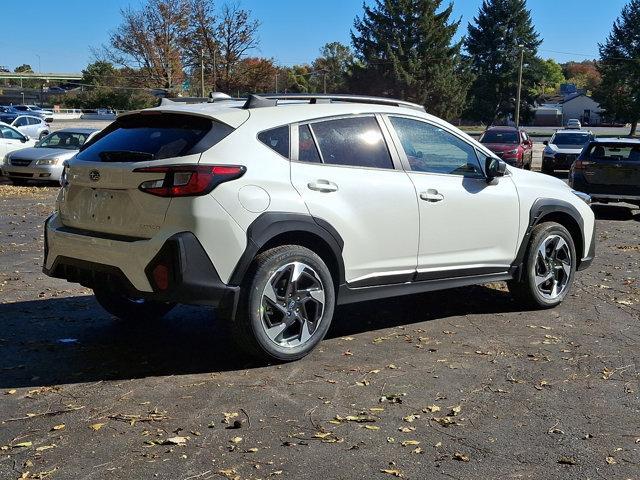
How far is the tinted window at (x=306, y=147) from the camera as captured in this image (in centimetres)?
526

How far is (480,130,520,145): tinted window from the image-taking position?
90.4ft

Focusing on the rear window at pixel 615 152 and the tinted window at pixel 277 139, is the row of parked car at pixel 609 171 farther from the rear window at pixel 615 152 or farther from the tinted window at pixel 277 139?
the tinted window at pixel 277 139

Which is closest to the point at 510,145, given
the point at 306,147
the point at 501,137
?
the point at 501,137

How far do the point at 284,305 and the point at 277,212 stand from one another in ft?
2.04

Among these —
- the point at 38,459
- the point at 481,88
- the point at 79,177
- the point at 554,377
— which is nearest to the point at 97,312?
the point at 79,177

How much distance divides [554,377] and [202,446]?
7.83ft

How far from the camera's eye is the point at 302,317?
5.18 m

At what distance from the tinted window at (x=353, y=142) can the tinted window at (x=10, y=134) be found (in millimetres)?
18357

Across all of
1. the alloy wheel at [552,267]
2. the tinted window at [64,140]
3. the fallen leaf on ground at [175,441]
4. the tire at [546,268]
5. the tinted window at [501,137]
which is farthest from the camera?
the tinted window at [501,137]

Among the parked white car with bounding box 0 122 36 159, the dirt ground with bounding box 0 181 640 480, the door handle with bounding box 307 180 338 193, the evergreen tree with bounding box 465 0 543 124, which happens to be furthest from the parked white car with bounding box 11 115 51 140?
the evergreen tree with bounding box 465 0 543 124

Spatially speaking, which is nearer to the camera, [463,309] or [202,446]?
[202,446]

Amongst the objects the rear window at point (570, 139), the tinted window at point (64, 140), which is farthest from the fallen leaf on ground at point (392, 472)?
the rear window at point (570, 139)

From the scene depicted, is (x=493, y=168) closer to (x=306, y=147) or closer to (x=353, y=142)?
(x=353, y=142)

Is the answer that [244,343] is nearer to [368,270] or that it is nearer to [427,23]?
[368,270]
